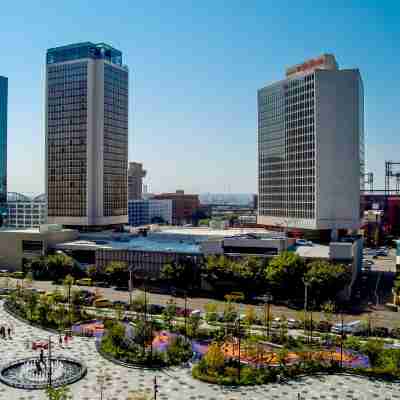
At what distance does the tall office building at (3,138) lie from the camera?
186 meters

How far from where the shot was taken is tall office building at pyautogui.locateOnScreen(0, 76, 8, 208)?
610 ft

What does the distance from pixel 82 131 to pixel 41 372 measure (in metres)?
86.5

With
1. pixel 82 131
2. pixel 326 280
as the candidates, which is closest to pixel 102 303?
pixel 326 280

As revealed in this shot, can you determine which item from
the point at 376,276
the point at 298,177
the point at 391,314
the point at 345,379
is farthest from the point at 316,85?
the point at 345,379

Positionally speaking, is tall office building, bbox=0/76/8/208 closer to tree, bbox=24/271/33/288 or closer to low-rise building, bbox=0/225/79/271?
low-rise building, bbox=0/225/79/271

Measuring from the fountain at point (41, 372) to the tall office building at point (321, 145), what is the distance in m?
69.7

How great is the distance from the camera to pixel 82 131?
12569 centimetres

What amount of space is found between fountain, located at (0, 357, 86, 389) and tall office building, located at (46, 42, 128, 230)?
77.3 metres

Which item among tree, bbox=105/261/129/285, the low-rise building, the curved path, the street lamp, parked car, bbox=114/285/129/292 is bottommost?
the curved path

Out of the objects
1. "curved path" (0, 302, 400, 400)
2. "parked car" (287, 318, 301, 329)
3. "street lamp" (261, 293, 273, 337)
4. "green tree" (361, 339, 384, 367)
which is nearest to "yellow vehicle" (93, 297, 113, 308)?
"street lamp" (261, 293, 273, 337)

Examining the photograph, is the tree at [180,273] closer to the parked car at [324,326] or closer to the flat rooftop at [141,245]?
the flat rooftop at [141,245]

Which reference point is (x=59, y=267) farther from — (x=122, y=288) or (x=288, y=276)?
(x=288, y=276)

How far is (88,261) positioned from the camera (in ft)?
347

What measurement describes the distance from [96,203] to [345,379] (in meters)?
91.8
